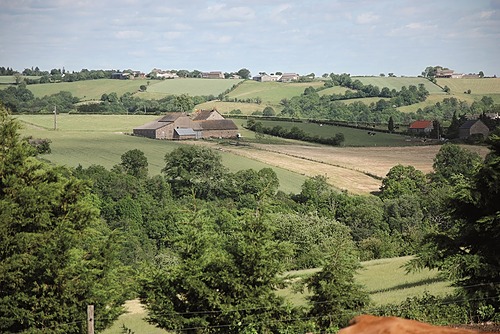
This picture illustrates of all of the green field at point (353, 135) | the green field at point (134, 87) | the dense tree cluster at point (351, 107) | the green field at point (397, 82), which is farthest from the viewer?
the green field at point (397, 82)

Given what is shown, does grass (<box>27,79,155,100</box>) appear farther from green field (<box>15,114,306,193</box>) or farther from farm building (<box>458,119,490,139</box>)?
farm building (<box>458,119,490,139</box>)

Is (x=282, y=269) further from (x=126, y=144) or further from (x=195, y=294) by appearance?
(x=126, y=144)

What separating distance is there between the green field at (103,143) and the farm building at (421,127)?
122 feet

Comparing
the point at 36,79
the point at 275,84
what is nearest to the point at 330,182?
the point at 275,84

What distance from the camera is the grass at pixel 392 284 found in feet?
78.9

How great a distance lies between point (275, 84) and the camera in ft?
588

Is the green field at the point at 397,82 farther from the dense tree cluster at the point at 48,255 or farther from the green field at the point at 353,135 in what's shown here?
the dense tree cluster at the point at 48,255

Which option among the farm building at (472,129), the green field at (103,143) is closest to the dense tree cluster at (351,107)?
the farm building at (472,129)

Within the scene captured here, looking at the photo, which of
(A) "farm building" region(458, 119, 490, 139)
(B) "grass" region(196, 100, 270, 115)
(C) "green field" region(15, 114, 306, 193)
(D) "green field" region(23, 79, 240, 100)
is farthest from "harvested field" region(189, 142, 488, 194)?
(D) "green field" region(23, 79, 240, 100)

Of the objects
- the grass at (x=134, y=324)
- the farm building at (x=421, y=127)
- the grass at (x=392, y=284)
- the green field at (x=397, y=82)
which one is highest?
the green field at (x=397, y=82)

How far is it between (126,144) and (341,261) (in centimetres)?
7252

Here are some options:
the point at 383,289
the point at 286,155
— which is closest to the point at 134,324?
the point at 383,289

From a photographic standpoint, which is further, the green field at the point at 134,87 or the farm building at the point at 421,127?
the green field at the point at 134,87

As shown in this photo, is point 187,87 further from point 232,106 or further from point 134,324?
point 134,324
